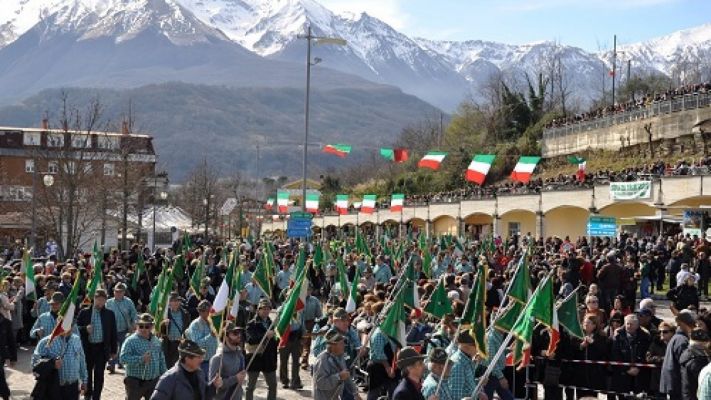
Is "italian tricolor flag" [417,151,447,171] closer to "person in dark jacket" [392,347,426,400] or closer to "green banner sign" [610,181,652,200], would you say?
"green banner sign" [610,181,652,200]

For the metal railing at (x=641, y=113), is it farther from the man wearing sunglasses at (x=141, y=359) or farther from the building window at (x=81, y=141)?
the man wearing sunglasses at (x=141, y=359)

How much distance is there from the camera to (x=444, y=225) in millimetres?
65938

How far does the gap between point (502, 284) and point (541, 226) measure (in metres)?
32.5

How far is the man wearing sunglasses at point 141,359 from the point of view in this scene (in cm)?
1206

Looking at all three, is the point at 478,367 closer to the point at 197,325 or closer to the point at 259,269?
the point at 197,325

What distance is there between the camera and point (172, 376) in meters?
9.05

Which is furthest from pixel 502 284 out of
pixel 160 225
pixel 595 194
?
pixel 160 225

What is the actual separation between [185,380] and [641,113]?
53.4m

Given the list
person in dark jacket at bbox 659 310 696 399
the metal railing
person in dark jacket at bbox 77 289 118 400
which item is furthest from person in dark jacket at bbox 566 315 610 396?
the metal railing

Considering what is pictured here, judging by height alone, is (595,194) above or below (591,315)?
above

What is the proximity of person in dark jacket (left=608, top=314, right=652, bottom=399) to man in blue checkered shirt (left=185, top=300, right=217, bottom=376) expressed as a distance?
5338 millimetres

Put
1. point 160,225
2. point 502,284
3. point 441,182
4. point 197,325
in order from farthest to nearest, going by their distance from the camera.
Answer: point 441,182 < point 160,225 < point 502,284 < point 197,325

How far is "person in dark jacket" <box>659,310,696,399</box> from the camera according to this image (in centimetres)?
1088

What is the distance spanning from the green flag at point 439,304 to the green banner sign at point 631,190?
1131 inches
